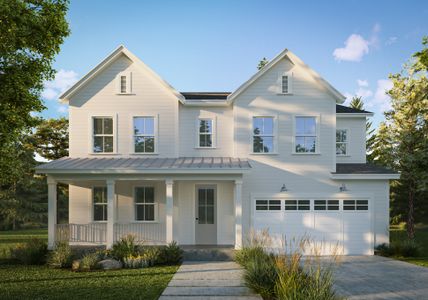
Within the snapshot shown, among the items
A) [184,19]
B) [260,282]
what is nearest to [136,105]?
[184,19]

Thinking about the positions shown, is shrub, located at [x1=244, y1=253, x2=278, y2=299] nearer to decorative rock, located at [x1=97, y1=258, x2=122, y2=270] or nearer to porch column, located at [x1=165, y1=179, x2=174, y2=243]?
decorative rock, located at [x1=97, y1=258, x2=122, y2=270]

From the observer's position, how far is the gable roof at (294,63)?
14883mm

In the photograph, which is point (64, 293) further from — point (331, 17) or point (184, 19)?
point (331, 17)

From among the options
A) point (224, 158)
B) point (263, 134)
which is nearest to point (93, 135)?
point (224, 158)

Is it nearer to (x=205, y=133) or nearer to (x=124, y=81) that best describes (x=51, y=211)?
(x=124, y=81)

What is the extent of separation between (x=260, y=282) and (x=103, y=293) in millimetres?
3811

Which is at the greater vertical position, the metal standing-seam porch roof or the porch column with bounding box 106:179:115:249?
the metal standing-seam porch roof

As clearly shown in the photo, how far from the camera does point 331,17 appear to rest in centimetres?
1770

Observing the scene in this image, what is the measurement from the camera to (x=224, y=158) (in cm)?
1525

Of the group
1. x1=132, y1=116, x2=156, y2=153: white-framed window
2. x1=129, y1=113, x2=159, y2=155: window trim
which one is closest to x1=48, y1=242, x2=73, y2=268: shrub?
x1=129, y1=113, x2=159, y2=155: window trim

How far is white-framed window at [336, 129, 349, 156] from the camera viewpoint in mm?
17078

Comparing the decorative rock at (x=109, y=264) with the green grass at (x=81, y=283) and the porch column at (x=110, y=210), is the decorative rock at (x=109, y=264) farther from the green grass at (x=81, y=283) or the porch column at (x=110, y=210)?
the porch column at (x=110, y=210)

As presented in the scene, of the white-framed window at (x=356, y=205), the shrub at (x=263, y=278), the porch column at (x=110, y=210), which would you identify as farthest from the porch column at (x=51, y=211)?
the white-framed window at (x=356, y=205)

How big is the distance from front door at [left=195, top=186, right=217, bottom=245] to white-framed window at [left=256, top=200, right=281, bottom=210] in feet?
6.33
